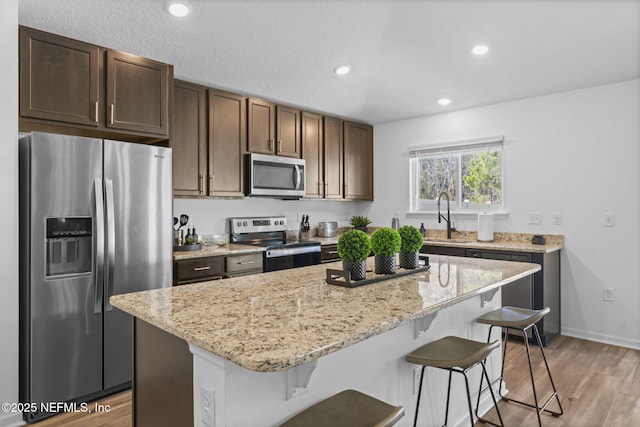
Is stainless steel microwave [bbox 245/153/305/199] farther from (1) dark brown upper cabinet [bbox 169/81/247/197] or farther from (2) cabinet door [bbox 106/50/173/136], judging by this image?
(2) cabinet door [bbox 106/50/173/136]

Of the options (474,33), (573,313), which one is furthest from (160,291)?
(573,313)

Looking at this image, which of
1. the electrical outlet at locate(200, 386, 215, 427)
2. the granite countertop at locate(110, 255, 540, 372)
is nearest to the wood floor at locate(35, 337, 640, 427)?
the granite countertop at locate(110, 255, 540, 372)

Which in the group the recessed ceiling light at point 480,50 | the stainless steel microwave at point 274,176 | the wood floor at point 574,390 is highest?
the recessed ceiling light at point 480,50

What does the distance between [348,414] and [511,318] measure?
131 centimetres

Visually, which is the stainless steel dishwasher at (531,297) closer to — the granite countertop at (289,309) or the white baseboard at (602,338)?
the white baseboard at (602,338)

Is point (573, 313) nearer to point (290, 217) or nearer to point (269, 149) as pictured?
point (290, 217)

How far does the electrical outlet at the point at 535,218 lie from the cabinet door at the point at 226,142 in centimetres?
293

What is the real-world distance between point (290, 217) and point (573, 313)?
10.1 ft

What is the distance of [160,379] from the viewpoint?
145 centimetres

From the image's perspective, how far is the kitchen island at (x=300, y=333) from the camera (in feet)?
3.46

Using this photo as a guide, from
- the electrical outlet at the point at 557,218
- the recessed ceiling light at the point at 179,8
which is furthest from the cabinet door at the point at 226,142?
the electrical outlet at the point at 557,218

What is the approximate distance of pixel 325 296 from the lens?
60.9 inches

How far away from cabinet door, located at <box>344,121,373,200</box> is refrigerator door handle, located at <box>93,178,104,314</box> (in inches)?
117

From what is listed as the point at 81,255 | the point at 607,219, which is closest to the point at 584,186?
the point at 607,219
